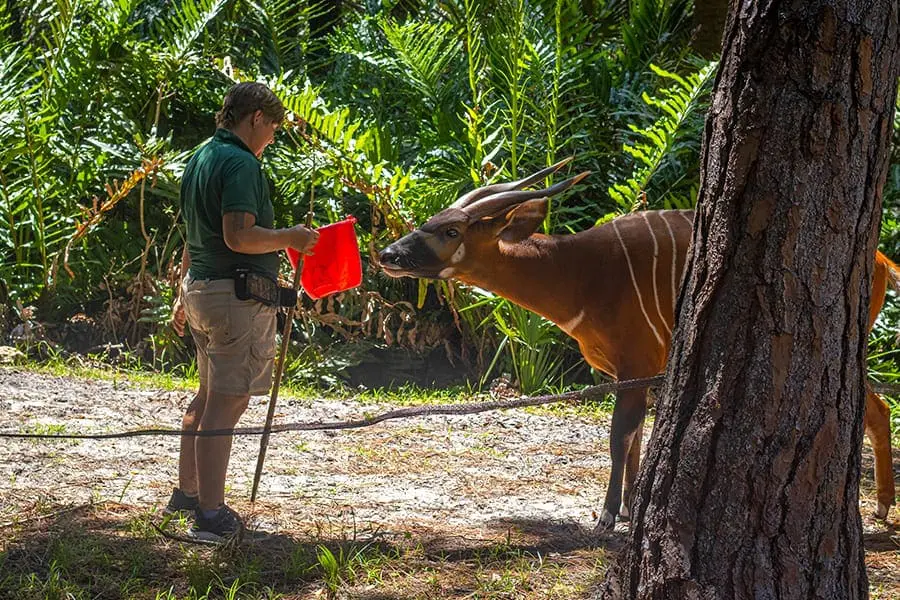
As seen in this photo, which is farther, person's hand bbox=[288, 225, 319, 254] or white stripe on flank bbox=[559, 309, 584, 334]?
white stripe on flank bbox=[559, 309, 584, 334]

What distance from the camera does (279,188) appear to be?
935cm

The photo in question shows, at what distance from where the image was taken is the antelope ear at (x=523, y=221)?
17.4ft

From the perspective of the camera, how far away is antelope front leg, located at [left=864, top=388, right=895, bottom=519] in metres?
5.18

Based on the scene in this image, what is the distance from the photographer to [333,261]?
4805 mm

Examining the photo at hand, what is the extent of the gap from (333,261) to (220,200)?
0.59 metres

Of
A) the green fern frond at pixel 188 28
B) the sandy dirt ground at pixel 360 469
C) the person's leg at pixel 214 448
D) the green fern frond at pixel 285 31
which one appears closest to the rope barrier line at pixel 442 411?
the person's leg at pixel 214 448

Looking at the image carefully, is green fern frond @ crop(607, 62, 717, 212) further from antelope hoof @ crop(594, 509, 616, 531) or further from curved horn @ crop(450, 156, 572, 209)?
antelope hoof @ crop(594, 509, 616, 531)

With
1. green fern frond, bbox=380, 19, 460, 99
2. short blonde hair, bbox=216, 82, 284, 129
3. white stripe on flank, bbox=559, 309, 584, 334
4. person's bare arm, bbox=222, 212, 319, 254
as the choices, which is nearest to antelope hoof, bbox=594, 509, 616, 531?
white stripe on flank, bbox=559, 309, 584, 334

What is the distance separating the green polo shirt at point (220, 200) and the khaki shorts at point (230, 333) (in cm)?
8

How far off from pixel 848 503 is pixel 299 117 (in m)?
6.01

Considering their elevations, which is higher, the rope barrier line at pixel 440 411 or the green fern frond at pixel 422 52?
the green fern frond at pixel 422 52

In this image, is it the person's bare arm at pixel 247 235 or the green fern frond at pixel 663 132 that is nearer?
the person's bare arm at pixel 247 235

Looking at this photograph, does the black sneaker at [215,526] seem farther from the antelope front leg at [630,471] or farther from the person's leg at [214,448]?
the antelope front leg at [630,471]

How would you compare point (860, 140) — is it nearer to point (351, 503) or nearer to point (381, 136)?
point (351, 503)
